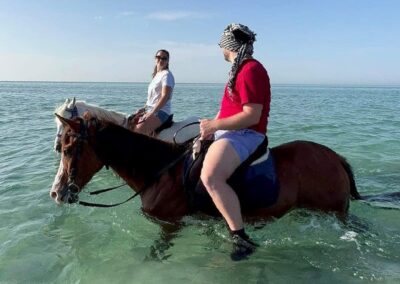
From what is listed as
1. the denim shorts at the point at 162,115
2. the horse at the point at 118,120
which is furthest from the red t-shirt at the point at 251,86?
the denim shorts at the point at 162,115

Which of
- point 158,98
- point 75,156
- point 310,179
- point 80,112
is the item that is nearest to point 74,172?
point 75,156

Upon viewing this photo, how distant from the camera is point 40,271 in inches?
193

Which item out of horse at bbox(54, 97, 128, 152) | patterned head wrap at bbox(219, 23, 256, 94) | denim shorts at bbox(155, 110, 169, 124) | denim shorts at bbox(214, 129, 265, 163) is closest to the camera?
patterned head wrap at bbox(219, 23, 256, 94)

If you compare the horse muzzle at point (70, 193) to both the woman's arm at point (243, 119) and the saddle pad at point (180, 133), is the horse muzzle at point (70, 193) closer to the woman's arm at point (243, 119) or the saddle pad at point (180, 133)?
the woman's arm at point (243, 119)

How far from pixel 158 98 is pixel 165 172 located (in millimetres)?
3355

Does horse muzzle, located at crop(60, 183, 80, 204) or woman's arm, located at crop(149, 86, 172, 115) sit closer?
horse muzzle, located at crop(60, 183, 80, 204)

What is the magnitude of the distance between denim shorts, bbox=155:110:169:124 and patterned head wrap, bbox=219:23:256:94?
3679 mm

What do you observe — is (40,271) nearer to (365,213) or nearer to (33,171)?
(365,213)

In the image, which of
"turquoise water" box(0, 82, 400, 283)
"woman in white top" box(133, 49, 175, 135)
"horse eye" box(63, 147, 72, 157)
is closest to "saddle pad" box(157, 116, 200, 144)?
"woman in white top" box(133, 49, 175, 135)

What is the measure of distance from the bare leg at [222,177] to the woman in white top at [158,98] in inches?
139

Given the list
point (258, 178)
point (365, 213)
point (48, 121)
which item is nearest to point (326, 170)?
point (258, 178)

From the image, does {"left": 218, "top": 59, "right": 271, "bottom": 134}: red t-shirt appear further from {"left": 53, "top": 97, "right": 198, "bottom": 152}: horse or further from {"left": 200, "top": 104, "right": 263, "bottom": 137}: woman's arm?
{"left": 53, "top": 97, "right": 198, "bottom": 152}: horse

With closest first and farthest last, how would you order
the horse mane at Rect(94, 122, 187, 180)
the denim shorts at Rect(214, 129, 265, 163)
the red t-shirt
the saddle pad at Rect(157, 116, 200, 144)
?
the red t-shirt → the denim shorts at Rect(214, 129, 265, 163) → the horse mane at Rect(94, 122, 187, 180) → the saddle pad at Rect(157, 116, 200, 144)

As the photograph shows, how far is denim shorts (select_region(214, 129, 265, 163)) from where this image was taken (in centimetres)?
429
